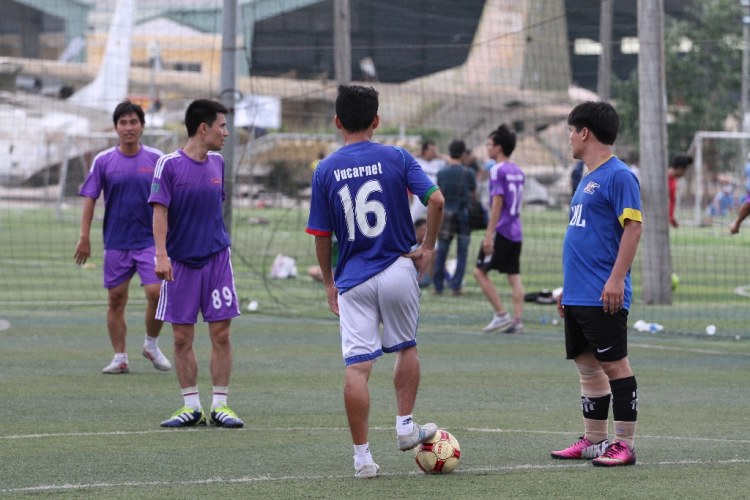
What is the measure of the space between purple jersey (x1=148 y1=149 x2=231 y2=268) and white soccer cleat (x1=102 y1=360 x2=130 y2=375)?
7.88ft

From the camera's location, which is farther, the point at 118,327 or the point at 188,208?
the point at 118,327

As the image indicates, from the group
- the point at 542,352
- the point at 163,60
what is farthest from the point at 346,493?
the point at 163,60

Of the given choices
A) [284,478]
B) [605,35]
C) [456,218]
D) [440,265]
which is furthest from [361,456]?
[605,35]

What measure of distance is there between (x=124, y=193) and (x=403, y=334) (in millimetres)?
4468

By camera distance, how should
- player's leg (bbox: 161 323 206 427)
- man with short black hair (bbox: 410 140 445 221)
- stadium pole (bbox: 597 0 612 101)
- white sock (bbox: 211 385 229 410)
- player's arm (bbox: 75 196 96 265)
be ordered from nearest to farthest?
player's leg (bbox: 161 323 206 427) → white sock (bbox: 211 385 229 410) → player's arm (bbox: 75 196 96 265) → man with short black hair (bbox: 410 140 445 221) → stadium pole (bbox: 597 0 612 101)

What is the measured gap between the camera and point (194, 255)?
743 cm

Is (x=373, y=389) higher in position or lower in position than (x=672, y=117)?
lower

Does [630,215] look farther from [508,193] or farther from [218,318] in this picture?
[508,193]

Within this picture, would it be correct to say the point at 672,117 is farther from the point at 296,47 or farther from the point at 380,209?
the point at 380,209

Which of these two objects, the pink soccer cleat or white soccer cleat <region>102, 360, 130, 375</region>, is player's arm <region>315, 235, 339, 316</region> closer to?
the pink soccer cleat

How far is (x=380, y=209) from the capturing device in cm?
575

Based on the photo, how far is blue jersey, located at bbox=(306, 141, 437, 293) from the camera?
5.73 meters

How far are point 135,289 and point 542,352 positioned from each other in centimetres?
833

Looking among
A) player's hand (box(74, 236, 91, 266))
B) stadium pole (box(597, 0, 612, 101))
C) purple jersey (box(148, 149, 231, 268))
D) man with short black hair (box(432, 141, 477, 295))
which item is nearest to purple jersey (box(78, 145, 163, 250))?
player's hand (box(74, 236, 91, 266))
